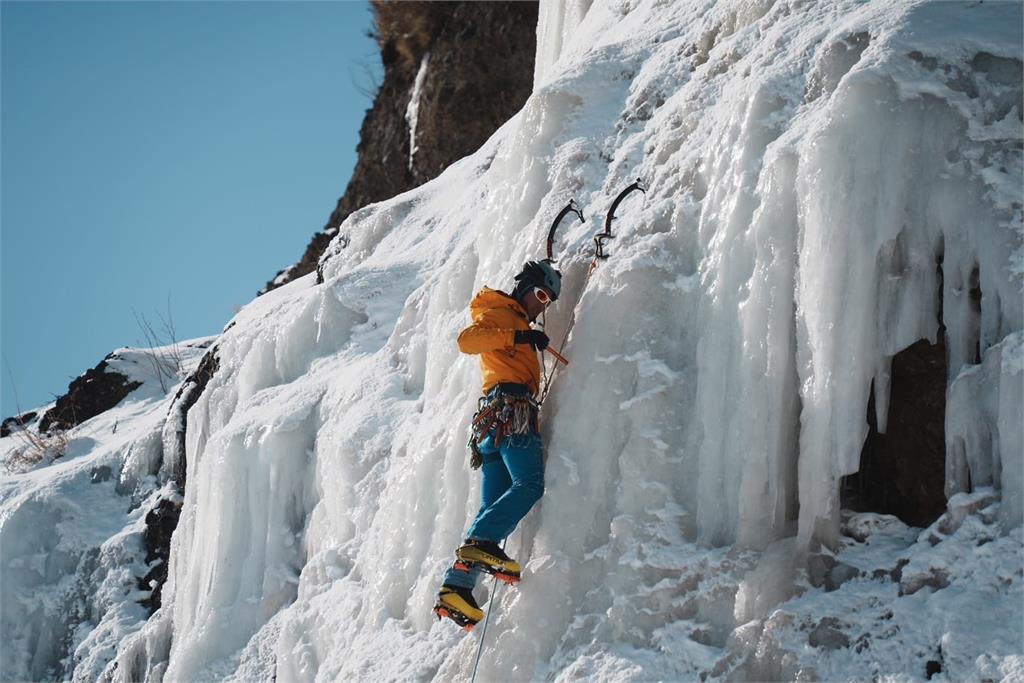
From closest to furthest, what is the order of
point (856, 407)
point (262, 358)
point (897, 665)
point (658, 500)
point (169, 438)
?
point (897, 665), point (856, 407), point (658, 500), point (262, 358), point (169, 438)

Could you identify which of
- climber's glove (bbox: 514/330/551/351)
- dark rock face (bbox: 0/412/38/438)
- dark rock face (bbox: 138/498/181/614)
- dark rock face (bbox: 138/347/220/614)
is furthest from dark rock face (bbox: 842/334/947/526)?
dark rock face (bbox: 0/412/38/438)

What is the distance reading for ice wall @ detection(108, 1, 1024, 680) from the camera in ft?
16.7

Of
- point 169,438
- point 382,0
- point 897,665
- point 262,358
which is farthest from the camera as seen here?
point 382,0

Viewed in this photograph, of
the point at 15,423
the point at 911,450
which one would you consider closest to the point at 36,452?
the point at 15,423

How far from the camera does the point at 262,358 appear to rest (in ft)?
31.2

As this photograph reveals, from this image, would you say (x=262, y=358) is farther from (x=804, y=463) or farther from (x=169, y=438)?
(x=804, y=463)

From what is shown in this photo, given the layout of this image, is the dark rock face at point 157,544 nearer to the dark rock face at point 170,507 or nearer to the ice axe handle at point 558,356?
the dark rock face at point 170,507

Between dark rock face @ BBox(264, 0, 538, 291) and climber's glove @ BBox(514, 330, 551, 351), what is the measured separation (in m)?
7.53

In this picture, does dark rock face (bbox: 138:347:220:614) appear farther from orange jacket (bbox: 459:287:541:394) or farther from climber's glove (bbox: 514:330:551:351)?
climber's glove (bbox: 514:330:551:351)

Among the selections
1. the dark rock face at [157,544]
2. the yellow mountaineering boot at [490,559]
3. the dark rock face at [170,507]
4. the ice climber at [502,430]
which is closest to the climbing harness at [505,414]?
the ice climber at [502,430]

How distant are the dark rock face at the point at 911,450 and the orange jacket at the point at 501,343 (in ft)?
5.47

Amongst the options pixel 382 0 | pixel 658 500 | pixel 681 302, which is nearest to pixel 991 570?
pixel 658 500

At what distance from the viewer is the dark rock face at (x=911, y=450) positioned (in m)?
5.62

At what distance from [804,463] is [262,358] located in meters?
5.52
